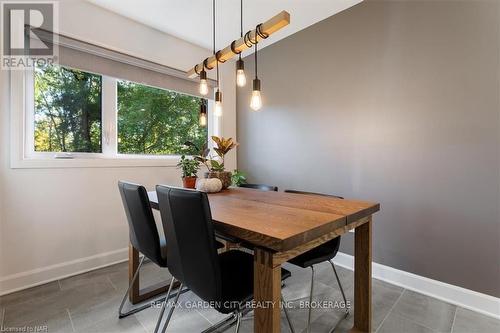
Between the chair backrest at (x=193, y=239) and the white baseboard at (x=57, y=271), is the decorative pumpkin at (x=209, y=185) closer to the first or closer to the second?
the chair backrest at (x=193, y=239)

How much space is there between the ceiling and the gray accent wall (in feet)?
0.54

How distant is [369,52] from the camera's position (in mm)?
2121

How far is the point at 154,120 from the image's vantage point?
2.71m

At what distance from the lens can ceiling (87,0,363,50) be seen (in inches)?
85.1

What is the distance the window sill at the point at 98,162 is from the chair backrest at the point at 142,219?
3.33ft

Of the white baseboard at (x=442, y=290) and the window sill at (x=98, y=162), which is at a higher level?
the window sill at (x=98, y=162)

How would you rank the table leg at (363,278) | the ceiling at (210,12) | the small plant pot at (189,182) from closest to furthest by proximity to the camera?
the table leg at (363,278)
the small plant pot at (189,182)
the ceiling at (210,12)

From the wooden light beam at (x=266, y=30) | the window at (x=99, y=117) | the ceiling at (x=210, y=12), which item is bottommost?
the window at (x=99, y=117)

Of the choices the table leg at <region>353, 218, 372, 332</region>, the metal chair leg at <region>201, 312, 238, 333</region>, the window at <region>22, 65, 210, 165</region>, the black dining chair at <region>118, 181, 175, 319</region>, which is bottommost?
the metal chair leg at <region>201, 312, 238, 333</region>

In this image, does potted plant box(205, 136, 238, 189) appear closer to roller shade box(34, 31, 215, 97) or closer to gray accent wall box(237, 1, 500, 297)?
gray accent wall box(237, 1, 500, 297)

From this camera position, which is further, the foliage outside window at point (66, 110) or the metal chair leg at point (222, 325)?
the foliage outside window at point (66, 110)

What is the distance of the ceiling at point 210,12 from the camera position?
85.1 inches

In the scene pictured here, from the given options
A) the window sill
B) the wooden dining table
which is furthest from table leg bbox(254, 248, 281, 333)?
the window sill

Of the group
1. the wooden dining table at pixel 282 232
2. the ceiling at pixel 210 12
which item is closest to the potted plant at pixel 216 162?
the wooden dining table at pixel 282 232
